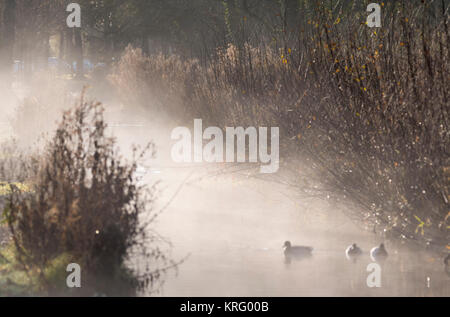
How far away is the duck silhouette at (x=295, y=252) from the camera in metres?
8.85

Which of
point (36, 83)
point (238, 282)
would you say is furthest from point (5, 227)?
point (36, 83)

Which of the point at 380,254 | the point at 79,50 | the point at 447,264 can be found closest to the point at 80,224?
the point at 380,254

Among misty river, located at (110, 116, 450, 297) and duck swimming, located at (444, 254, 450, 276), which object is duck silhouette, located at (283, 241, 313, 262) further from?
duck swimming, located at (444, 254, 450, 276)

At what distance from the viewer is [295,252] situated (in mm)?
8898

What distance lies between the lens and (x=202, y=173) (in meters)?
15.3

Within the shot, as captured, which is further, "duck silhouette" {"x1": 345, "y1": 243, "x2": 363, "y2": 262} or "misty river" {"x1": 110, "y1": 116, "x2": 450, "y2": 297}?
"duck silhouette" {"x1": 345, "y1": 243, "x2": 363, "y2": 262}

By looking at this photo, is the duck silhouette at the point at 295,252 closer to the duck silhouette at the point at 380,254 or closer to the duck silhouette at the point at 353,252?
the duck silhouette at the point at 353,252

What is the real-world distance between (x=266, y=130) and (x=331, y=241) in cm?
389

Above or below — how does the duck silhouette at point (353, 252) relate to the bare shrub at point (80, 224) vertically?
below

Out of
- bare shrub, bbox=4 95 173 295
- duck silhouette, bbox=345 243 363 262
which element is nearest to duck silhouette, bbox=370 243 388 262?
duck silhouette, bbox=345 243 363 262

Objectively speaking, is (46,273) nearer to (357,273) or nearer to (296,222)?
(357,273)

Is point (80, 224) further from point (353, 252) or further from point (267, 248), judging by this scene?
point (353, 252)


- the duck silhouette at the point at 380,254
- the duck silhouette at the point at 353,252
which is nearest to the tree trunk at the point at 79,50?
the duck silhouette at the point at 353,252

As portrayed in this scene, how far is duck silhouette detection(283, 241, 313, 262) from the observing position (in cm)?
885
